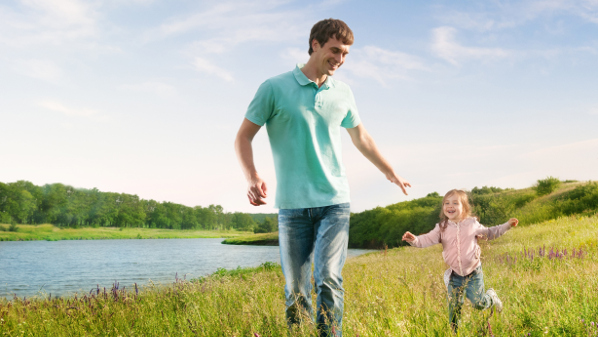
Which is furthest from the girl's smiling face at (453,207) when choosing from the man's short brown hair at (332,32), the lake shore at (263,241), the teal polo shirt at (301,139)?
the lake shore at (263,241)

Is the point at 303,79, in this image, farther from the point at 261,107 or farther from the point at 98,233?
the point at 98,233

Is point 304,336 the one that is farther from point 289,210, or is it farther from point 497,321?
point 497,321

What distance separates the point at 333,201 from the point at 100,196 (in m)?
95.6

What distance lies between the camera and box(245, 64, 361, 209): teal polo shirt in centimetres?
279

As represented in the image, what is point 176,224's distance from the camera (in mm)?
93625

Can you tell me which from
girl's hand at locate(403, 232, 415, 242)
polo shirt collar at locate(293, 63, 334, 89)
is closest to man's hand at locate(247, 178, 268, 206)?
polo shirt collar at locate(293, 63, 334, 89)

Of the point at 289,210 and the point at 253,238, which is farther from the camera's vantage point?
the point at 253,238

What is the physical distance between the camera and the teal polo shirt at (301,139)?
110 inches

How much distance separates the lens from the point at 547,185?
26.6 m

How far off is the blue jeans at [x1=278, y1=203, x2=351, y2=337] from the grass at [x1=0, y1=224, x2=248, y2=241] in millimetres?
85832

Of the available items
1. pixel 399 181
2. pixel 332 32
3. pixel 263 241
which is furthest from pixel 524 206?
pixel 263 241

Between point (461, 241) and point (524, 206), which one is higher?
point (524, 206)

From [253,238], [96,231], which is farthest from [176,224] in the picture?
[253,238]

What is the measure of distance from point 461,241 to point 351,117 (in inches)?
59.4
